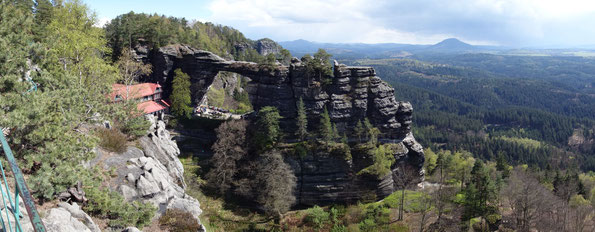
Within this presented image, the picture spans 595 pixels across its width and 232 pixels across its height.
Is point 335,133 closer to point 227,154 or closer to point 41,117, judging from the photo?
point 227,154

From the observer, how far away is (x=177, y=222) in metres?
19.2

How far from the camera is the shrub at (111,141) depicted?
75.4ft

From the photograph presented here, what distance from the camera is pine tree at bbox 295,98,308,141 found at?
5021 centimetres

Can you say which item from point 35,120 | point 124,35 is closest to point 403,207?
point 35,120

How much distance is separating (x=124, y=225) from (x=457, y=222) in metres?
40.1

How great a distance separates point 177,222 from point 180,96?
40405mm

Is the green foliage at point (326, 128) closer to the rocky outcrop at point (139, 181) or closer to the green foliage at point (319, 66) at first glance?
the green foliage at point (319, 66)

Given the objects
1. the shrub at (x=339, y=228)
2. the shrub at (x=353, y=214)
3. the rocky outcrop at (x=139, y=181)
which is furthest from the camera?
the shrub at (x=353, y=214)

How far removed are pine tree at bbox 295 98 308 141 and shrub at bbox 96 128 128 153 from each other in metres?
30.0

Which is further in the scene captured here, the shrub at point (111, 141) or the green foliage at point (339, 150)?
the green foliage at point (339, 150)

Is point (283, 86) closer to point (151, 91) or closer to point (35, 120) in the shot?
point (151, 91)

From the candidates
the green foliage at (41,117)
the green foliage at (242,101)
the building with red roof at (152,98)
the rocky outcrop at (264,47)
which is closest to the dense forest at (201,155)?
the green foliage at (41,117)

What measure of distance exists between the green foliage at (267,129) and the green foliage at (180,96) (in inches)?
590

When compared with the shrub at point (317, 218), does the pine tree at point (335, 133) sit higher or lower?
higher
